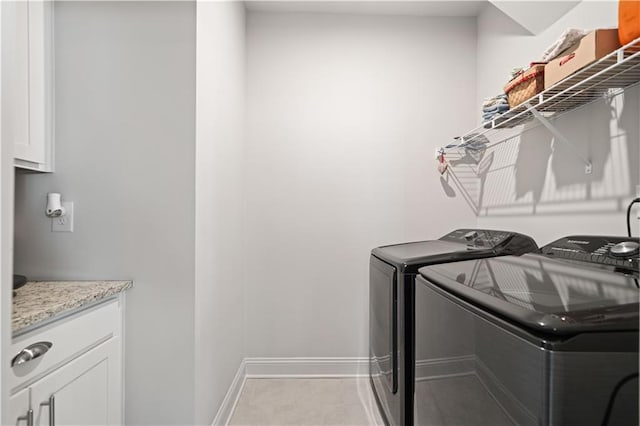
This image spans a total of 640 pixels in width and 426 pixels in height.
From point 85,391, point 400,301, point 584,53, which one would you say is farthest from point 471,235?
point 85,391

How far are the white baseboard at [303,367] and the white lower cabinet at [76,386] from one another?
4.62ft

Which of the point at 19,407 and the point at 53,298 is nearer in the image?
the point at 19,407

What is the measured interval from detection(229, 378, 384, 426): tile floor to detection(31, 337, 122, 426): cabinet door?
0.97 meters

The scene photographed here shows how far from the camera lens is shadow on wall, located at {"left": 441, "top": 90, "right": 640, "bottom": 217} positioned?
5.07 ft

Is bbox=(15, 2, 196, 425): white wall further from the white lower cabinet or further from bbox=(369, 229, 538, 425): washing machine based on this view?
bbox=(369, 229, 538, 425): washing machine

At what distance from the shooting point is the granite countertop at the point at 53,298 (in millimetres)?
1026

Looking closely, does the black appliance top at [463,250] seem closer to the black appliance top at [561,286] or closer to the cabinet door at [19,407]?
the black appliance top at [561,286]

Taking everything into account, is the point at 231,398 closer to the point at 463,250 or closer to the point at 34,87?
the point at 463,250

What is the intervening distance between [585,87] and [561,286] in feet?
3.34

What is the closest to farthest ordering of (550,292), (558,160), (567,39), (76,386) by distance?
(550,292)
(76,386)
(567,39)
(558,160)

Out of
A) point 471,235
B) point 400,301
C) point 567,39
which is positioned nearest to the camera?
point 567,39

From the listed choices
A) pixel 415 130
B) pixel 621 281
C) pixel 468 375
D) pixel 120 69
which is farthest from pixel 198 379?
pixel 415 130

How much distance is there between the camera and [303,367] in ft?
9.34

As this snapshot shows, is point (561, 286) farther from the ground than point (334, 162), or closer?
closer
